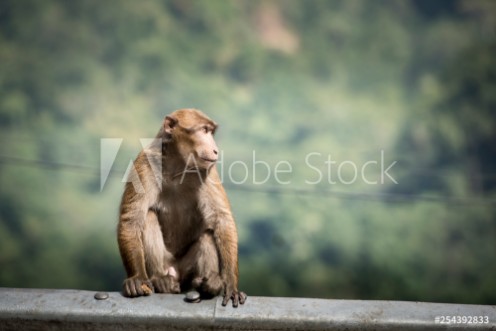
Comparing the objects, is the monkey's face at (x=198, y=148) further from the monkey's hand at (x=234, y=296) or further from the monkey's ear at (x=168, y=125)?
the monkey's hand at (x=234, y=296)

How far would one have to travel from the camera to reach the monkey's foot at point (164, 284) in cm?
411

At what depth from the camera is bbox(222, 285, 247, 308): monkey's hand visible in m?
3.73

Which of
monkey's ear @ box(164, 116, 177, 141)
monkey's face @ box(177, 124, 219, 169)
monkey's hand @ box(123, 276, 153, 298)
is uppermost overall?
monkey's ear @ box(164, 116, 177, 141)

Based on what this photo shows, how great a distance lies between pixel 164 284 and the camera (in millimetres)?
4133

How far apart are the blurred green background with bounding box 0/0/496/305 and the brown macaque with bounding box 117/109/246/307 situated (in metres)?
8.33

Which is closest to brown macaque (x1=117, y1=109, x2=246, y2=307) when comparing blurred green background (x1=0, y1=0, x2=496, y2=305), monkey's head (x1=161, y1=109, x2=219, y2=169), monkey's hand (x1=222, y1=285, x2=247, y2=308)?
monkey's head (x1=161, y1=109, x2=219, y2=169)

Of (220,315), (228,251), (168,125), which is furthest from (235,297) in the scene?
(168,125)

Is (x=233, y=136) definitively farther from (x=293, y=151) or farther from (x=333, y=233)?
(x=333, y=233)

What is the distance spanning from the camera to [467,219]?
1459cm

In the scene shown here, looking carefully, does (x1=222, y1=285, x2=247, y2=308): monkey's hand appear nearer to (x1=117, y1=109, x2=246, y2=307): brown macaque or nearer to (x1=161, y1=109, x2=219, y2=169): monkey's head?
(x1=117, y1=109, x2=246, y2=307): brown macaque

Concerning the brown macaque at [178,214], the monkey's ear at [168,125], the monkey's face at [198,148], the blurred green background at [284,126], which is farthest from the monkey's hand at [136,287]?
the blurred green background at [284,126]

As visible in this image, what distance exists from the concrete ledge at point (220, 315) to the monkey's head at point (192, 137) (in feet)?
3.62

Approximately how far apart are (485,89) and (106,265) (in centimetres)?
922

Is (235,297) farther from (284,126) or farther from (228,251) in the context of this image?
(284,126)
